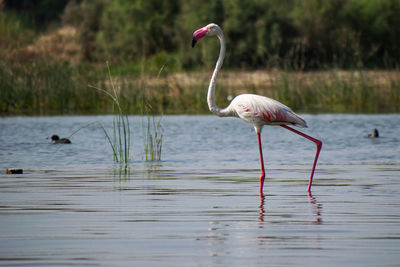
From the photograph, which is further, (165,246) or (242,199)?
(242,199)

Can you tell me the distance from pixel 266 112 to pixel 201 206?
224 cm

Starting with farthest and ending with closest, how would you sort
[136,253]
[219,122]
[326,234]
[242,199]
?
1. [219,122]
2. [242,199]
3. [326,234]
4. [136,253]

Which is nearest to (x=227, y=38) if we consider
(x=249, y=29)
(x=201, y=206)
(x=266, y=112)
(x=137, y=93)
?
(x=249, y=29)

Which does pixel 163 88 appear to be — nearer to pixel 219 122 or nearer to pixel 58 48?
pixel 219 122

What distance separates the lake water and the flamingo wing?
72 centimetres

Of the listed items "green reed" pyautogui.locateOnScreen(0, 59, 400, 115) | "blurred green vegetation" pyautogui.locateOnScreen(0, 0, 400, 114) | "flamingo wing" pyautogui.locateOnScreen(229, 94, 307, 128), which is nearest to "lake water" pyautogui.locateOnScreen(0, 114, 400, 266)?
"flamingo wing" pyautogui.locateOnScreen(229, 94, 307, 128)

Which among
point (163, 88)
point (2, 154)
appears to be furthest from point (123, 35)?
point (2, 154)

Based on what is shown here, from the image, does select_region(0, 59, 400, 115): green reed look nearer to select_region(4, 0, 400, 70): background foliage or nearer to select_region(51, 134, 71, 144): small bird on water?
select_region(51, 134, 71, 144): small bird on water

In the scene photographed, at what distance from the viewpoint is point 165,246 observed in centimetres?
557

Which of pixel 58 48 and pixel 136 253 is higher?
pixel 58 48

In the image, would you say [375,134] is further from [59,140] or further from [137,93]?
[137,93]

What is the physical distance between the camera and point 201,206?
24.5 ft

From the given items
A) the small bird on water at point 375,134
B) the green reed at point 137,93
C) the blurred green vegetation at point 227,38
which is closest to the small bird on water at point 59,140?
the green reed at point 137,93

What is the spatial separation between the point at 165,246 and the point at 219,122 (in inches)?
570
